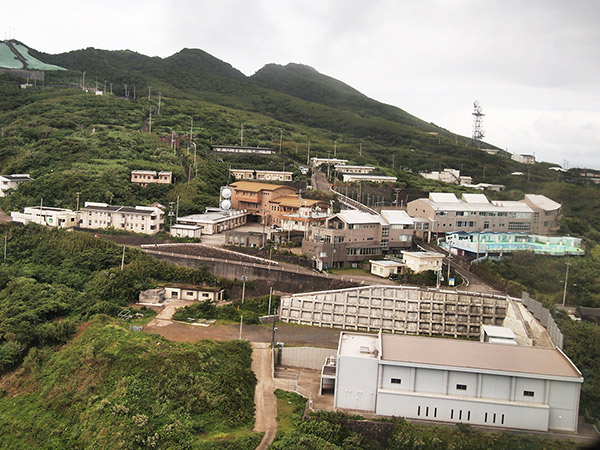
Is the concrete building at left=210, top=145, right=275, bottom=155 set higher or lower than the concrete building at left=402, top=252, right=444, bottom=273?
higher

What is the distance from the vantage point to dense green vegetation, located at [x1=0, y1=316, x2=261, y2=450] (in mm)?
16609

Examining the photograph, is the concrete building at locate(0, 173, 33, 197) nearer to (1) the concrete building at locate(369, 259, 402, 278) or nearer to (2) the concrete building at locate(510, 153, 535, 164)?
(1) the concrete building at locate(369, 259, 402, 278)

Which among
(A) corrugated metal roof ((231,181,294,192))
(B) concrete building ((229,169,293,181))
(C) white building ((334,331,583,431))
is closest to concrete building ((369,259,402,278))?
(C) white building ((334,331,583,431))

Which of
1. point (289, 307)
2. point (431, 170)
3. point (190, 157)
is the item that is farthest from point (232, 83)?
point (289, 307)

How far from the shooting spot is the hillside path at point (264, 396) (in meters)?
17.2

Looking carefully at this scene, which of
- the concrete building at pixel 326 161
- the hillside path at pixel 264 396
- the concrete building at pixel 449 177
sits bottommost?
the hillside path at pixel 264 396

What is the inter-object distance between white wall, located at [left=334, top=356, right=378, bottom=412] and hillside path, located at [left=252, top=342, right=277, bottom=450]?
211cm

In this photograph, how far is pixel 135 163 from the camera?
44.3 meters

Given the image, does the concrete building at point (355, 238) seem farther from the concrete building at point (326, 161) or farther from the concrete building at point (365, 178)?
the concrete building at point (326, 161)

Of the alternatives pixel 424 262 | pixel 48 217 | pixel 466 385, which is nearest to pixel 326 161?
pixel 48 217

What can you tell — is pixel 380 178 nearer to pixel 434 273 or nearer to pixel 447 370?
pixel 434 273

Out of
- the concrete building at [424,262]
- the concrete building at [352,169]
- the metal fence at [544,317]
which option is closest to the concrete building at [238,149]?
the concrete building at [352,169]

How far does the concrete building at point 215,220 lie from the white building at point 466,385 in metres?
17.9

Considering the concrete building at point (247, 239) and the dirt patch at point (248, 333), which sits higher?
the concrete building at point (247, 239)
